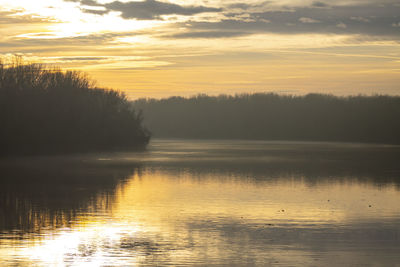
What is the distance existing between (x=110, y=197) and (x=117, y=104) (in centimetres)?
6719

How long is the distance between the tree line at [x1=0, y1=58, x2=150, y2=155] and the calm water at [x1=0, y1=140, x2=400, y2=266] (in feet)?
88.4

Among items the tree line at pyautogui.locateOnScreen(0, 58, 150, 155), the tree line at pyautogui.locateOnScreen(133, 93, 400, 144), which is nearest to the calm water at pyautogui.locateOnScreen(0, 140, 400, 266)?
the tree line at pyautogui.locateOnScreen(0, 58, 150, 155)

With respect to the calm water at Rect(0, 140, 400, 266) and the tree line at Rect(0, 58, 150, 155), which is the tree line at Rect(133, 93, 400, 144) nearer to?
the tree line at Rect(0, 58, 150, 155)

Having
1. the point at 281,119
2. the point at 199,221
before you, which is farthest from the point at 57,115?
the point at 281,119

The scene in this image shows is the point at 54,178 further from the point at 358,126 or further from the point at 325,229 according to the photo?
the point at 358,126

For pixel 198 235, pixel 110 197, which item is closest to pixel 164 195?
pixel 110 197

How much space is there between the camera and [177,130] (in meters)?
176

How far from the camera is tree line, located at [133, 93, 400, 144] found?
127 m

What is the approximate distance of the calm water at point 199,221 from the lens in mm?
12414

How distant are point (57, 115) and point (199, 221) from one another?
166 feet

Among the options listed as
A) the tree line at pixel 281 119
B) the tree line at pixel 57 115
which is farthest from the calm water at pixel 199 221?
the tree line at pixel 281 119

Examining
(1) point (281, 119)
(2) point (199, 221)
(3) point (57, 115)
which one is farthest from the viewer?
(1) point (281, 119)

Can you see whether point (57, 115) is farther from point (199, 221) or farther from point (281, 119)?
point (281, 119)

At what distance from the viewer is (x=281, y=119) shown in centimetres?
15975
